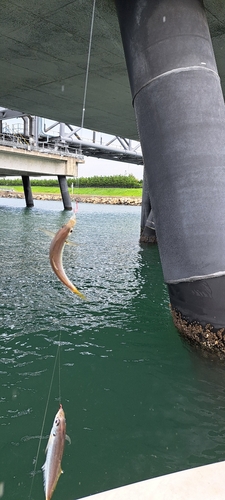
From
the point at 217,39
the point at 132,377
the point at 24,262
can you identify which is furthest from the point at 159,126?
the point at 24,262

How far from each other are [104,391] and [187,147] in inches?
157

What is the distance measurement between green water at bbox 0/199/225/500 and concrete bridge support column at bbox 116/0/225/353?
1.23 metres

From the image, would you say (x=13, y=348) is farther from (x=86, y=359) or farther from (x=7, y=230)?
(x=7, y=230)

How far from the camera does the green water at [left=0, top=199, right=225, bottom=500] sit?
4.19 m

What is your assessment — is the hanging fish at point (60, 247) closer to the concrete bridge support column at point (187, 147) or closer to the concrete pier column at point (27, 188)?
the concrete bridge support column at point (187, 147)

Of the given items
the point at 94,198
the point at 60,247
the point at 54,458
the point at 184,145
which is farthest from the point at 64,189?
the point at 54,458

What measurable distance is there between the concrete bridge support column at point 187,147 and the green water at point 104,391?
123cm

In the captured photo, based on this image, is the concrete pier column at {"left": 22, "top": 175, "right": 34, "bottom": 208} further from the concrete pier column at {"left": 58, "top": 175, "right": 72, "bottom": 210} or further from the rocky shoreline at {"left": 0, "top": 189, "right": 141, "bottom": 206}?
the rocky shoreline at {"left": 0, "top": 189, "right": 141, "bottom": 206}

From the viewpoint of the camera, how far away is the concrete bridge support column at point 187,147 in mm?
6445

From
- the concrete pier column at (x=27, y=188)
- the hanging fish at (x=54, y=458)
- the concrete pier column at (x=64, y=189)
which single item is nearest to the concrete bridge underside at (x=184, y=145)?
the hanging fish at (x=54, y=458)

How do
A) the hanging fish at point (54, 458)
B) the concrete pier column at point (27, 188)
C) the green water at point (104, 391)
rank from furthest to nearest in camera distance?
the concrete pier column at point (27, 188) < the green water at point (104, 391) < the hanging fish at point (54, 458)

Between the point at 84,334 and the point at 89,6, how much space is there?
721 cm

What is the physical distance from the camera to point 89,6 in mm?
8938

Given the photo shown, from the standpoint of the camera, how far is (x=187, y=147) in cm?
649
